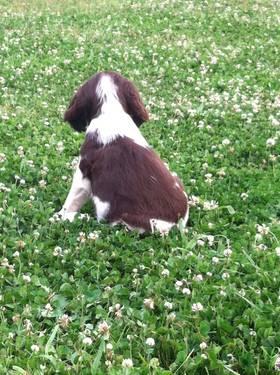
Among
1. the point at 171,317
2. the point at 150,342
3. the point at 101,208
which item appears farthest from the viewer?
the point at 101,208

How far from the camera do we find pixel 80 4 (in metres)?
18.9

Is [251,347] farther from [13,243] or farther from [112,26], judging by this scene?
[112,26]

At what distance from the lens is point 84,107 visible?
714 cm

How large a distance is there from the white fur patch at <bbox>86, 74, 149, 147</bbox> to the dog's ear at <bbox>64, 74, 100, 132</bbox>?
8 centimetres

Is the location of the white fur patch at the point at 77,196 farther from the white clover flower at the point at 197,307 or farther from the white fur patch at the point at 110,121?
the white clover flower at the point at 197,307

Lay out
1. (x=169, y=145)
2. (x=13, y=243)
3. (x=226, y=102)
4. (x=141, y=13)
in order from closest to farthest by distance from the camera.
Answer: (x=13, y=243)
(x=169, y=145)
(x=226, y=102)
(x=141, y=13)

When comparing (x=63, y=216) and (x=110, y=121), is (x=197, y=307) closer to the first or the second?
(x=63, y=216)

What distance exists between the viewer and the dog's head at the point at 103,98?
23.0 ft

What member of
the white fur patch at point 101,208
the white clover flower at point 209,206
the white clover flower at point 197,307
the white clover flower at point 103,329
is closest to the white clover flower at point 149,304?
the white clover flower at point 197,307

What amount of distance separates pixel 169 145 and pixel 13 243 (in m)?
4.01

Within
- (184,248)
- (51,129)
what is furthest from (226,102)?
(184,248)

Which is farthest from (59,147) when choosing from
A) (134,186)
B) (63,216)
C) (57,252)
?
(57,252)

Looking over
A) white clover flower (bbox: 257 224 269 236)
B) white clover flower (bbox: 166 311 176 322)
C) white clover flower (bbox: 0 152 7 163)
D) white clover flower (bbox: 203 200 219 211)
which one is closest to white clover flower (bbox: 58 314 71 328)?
white clover flower (bbox: 166 311 176 322)

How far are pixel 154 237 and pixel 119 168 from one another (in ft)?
2.38
